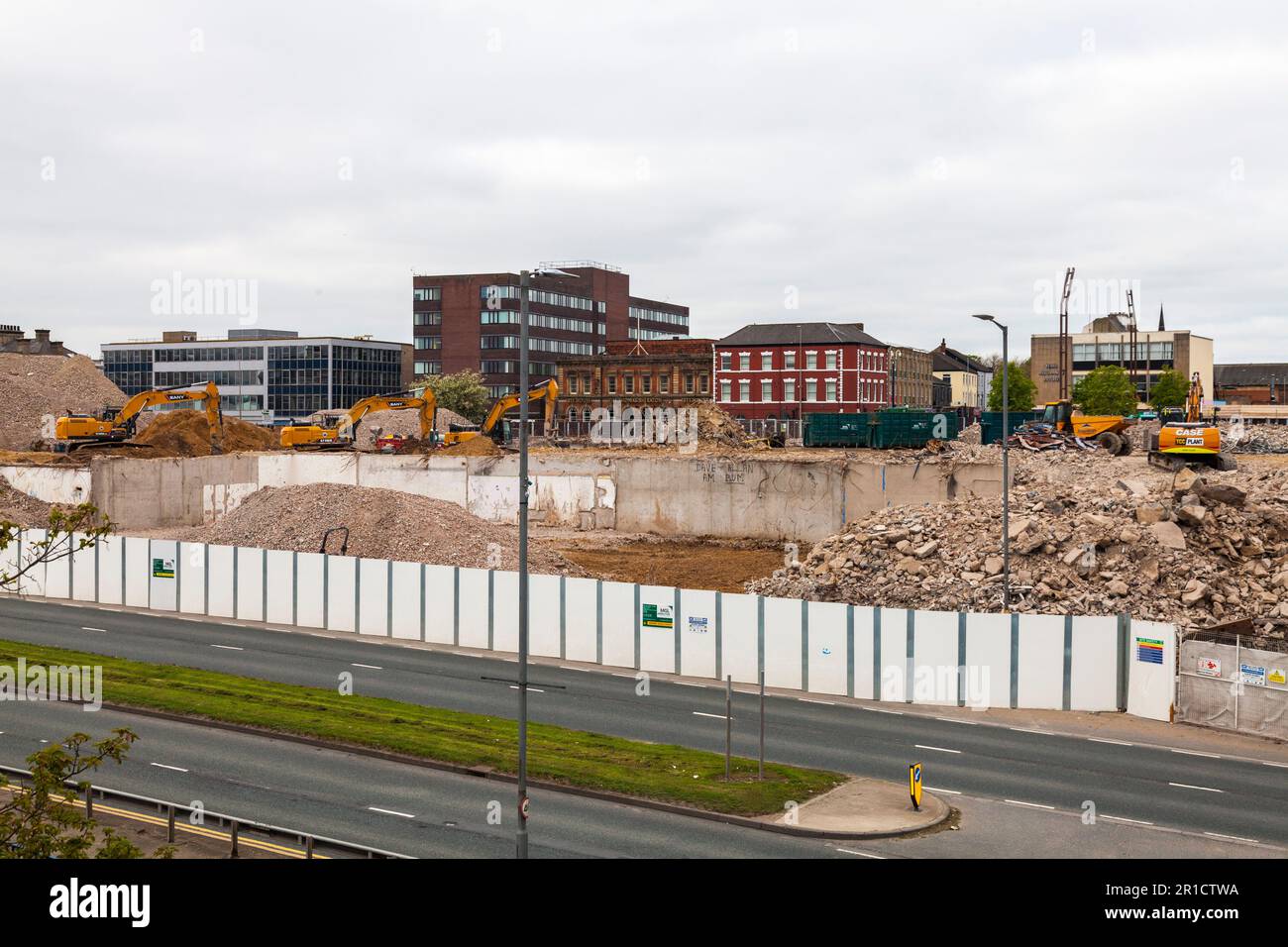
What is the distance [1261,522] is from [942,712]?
725 inches

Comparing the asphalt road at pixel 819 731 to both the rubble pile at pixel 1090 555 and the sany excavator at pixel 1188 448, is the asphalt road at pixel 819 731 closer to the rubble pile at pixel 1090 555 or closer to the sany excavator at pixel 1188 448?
the rubble pile at pixel 1090 555

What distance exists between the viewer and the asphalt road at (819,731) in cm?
2545

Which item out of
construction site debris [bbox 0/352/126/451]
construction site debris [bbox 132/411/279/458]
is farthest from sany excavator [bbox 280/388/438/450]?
construction site debris [bbox 0/352/126/451]

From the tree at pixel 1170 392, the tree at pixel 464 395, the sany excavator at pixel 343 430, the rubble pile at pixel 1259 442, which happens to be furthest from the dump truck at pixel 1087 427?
the tree at pixel 464 395

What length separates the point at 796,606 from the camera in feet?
121

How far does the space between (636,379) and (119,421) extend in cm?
4817

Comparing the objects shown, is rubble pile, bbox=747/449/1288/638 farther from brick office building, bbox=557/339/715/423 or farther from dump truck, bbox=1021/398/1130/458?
brick office building, bbox=557/339/715/423

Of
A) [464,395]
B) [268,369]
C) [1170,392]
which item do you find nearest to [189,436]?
[464,395]

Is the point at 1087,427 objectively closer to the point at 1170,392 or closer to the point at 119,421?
the point at 119,421

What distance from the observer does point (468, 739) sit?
29.2 meters

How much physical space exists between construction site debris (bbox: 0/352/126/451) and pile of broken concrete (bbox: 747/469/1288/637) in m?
70.3

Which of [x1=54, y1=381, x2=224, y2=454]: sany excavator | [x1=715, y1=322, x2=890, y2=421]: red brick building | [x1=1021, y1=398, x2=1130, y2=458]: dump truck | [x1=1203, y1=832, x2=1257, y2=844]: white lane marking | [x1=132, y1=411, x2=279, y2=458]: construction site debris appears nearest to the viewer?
[x1=1203, y1=832, x2=1257, y2=844]: white lane marking

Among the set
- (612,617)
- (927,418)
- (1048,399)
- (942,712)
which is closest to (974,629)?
(942,712)

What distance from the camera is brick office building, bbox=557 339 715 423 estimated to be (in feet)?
366
